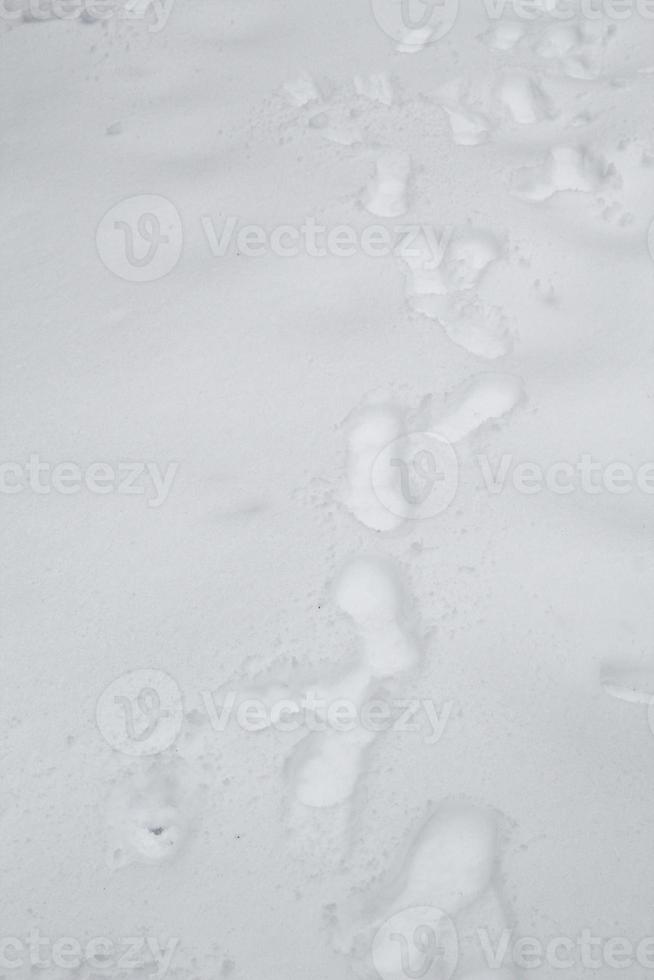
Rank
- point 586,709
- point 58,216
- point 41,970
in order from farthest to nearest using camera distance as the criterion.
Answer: point 58,216 → point 586,709 → point 41,970

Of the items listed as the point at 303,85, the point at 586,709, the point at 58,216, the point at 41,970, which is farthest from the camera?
the point at 303,85

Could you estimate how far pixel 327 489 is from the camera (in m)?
1.37

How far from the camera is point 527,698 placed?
3.99ft

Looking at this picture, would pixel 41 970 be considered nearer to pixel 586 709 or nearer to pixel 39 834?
pixel 39 834

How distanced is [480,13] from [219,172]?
2.38 feet

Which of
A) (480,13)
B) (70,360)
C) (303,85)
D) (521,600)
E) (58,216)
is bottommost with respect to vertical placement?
(521,600)

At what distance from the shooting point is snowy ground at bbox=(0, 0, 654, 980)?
3.62ft

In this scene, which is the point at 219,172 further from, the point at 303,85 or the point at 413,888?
the point at 413,888

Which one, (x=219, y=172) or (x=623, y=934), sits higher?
(x=219, y=172)

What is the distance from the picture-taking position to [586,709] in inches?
47.6

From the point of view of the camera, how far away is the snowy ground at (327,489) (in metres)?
1.10

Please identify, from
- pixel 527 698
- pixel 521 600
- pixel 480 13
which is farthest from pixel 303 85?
pixel 527 698

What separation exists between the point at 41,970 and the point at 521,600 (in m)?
0.79

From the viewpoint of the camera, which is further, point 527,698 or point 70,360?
point 70,360
